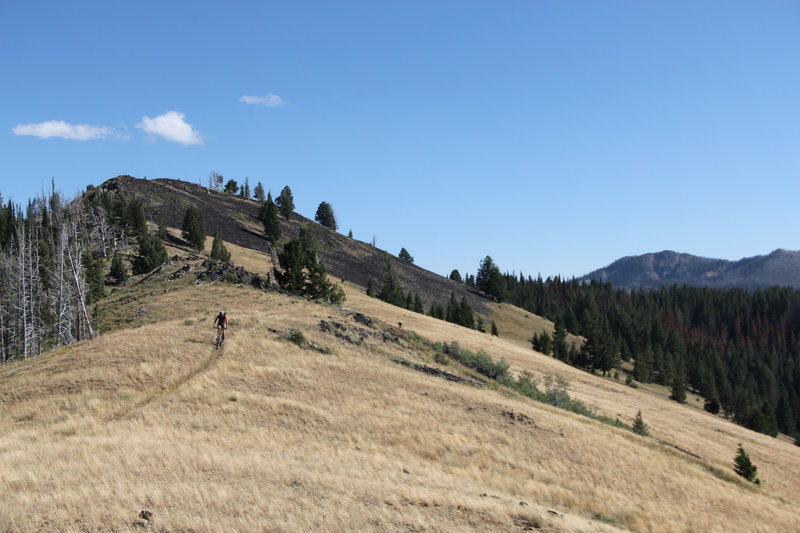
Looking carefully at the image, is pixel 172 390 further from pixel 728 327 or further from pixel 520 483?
pixel 728 327

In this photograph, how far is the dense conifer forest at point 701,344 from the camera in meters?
93.9

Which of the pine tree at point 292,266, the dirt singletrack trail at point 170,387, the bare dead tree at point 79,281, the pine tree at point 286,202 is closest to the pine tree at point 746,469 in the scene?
the dirt singletrack trail at point 170,387

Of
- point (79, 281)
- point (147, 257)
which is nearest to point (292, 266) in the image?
point (79, 281)

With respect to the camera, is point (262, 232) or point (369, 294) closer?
point (369, 294)

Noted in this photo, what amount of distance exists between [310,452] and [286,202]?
457 feet

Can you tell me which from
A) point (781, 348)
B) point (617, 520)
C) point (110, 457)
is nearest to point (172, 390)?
point (110, 457)

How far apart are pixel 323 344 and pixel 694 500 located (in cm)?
2067

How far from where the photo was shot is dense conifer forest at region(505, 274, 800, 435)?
93.9 metres

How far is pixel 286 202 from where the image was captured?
149625 mm

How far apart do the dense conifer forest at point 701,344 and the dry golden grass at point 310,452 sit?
66016 millimetres

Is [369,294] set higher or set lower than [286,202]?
lower

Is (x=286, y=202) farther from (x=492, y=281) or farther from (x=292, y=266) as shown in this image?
(x=292, y=266)

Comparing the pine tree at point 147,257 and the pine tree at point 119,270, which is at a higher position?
the pine tree at point 147,257

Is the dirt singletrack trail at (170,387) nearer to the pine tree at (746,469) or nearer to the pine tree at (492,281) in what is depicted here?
the pine tree at (746,469)
